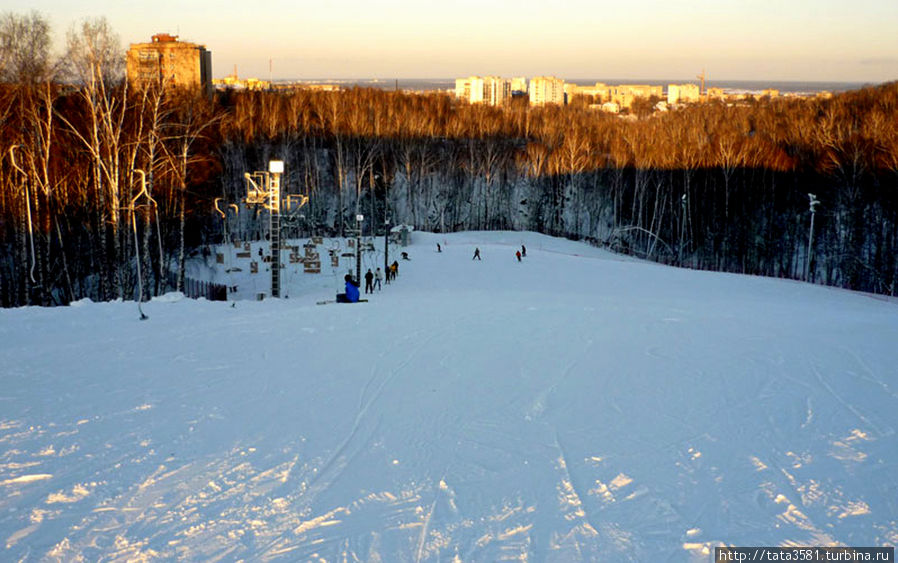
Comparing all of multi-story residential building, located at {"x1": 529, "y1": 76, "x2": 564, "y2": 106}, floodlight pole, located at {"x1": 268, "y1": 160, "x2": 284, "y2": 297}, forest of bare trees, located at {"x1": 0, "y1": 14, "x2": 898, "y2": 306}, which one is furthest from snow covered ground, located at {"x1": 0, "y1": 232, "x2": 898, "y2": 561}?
multi-story residential building, located at {"x1": 529, "y1": 76, "x2": 564, "y2": 106}

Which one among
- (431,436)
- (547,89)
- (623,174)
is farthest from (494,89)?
(431,436)

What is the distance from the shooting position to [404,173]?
57469mm

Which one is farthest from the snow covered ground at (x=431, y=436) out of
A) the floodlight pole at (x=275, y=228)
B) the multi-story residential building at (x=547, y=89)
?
the multi-story residential building at (x=547, y=89)

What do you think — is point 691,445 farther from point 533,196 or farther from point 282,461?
point 533,196

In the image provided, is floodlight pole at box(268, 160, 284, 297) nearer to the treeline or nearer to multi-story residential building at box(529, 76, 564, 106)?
the treeline

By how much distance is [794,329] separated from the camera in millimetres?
13305

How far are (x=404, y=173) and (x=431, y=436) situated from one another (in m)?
51.6

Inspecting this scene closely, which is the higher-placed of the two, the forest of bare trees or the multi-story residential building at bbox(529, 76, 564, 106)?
the multi-story residential building at bbox(529, 76, 564, 106)

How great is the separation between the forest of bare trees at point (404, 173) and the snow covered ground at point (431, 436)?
28.4 feet

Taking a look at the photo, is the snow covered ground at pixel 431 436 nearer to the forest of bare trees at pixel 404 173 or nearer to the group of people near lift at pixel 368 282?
the group of people near lift at pixel 368 282

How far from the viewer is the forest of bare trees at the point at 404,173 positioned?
19.3m

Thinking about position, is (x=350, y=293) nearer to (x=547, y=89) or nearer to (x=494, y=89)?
(x=494, y=89)

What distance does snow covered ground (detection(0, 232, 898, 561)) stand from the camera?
5.12 metres

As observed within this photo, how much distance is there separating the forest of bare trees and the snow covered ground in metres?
8.67
